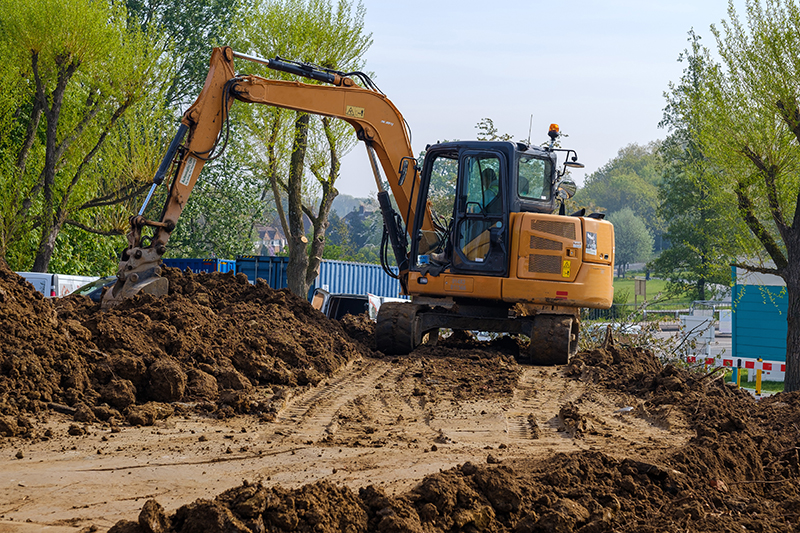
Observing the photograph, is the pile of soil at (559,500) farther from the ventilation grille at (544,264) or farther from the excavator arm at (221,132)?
the excavator arm at (221,132)

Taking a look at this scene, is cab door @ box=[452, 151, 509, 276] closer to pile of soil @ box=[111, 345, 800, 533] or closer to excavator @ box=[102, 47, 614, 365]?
excavator @ box=[102, 47, 614, 365]

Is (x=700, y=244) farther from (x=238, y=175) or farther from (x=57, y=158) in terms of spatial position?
(x=57, y=158)

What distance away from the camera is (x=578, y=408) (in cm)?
816

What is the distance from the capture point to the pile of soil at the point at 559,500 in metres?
3.89

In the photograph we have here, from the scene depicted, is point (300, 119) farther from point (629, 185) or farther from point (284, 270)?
point (629, 185)

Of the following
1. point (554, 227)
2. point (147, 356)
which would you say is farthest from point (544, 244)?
point (147, 356)

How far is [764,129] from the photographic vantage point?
43.6ft

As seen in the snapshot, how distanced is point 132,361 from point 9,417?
1.52 m

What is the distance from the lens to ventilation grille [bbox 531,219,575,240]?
456 inches

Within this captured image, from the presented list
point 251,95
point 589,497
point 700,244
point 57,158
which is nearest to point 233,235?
point 57,158

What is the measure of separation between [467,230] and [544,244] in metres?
1.21

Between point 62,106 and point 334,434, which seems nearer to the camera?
point 334,434

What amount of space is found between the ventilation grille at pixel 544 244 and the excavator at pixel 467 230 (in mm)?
15

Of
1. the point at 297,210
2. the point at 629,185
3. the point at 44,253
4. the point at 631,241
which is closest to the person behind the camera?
the point at 297,210
